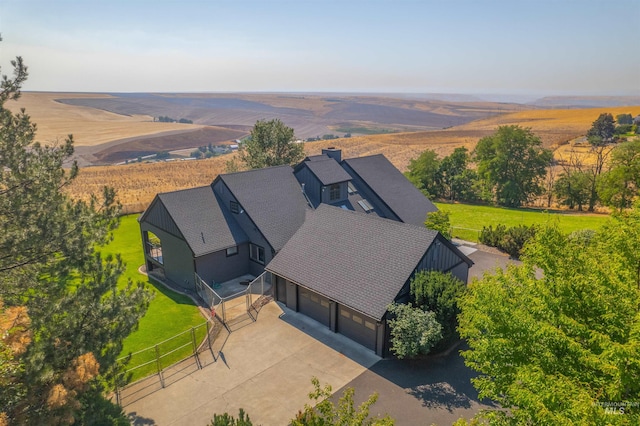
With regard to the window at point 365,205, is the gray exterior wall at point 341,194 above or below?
above

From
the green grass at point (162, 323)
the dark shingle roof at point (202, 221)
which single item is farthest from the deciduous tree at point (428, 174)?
A: the green grass at point (162, 323)

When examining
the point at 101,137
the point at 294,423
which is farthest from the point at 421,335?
the point at 101,137

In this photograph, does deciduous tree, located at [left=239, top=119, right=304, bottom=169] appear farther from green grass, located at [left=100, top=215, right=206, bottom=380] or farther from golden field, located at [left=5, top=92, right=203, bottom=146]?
golden field, located at [left=5, top=92, right=203, bottom=146]

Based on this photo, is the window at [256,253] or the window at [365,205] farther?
the window at [365,205]

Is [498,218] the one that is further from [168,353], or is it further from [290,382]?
[168,353]

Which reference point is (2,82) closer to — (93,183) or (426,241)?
(426,241)

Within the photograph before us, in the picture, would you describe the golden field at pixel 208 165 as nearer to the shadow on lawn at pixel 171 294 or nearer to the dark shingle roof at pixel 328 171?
the shadow on lawn at pixel 171 294
